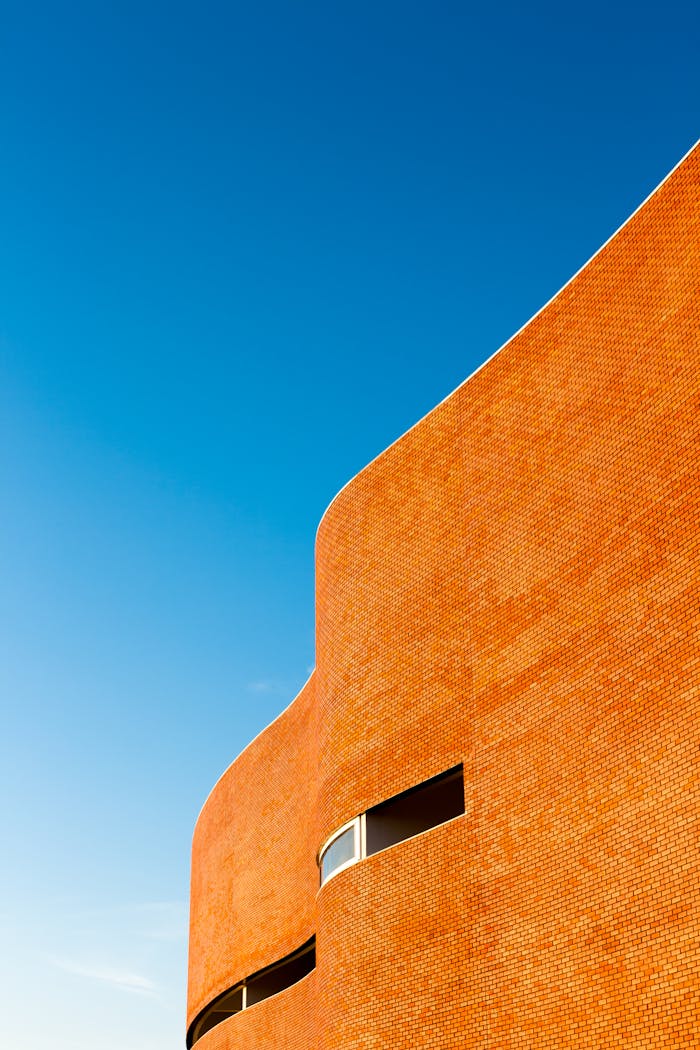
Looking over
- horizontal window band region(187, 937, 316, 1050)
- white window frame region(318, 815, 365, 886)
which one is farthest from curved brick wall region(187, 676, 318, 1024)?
white window frame region(318, 815, 365, 886)

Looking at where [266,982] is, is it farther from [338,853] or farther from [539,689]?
[539,689]

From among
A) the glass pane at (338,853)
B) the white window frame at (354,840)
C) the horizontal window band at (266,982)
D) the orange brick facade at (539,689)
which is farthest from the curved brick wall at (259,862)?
the orange brick facade at (539,689)

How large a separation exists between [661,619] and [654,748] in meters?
1.55

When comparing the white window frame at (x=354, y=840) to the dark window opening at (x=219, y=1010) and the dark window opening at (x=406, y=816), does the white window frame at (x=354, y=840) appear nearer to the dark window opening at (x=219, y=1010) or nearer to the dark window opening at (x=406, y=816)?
the dark window opening at (x=406, y=816)

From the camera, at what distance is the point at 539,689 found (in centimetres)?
1636

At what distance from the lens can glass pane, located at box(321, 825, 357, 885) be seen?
2028 cm

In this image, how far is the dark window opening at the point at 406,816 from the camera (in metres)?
19.6

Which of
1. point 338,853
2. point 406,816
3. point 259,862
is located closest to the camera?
point 406,816

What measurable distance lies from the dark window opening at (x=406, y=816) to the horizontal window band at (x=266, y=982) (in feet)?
17.8

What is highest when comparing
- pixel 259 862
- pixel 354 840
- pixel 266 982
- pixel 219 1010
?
pixel 259 862

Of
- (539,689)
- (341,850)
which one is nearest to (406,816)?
(341,850)

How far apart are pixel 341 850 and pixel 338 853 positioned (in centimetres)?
19

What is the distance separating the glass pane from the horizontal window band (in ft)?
10.8

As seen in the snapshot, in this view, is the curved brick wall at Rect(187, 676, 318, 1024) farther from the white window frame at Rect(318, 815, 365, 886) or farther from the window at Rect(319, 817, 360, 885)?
the white window frame at Rect(318, 815, 365, 886)
